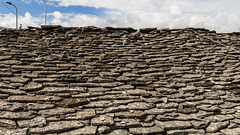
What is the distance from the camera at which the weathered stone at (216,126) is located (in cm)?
271

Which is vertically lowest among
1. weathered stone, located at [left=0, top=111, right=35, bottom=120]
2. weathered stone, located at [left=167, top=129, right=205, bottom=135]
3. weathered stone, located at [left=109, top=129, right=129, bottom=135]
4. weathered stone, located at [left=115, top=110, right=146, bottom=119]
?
weathered stone, located at [left=167, top=129, right=205, bottom=135]

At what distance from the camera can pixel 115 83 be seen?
11.8 feet

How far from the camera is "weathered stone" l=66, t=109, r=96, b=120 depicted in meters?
2.58

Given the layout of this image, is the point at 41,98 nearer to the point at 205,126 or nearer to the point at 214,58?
the point at 205,126

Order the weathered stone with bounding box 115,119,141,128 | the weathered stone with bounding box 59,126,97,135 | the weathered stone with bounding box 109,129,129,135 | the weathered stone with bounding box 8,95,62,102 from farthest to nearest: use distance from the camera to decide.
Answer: the weathered stone with bounding box 8,95,62,102 < the weathered stone with bounding box 115,119,141,128 < the weathered stone with bounding box 109,129,129,135 < the weathered stone with bounding box 59,126,97,135

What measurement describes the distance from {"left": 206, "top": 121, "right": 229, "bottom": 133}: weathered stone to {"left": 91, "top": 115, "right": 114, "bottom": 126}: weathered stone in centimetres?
157

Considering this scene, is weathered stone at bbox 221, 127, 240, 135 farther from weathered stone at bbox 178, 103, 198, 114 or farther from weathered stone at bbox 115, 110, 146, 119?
weathered stone at bbox 115, 110, 146, 119

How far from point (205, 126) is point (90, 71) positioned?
2.53 metres

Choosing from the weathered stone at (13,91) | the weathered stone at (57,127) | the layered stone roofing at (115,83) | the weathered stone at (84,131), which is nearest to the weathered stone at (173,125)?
the layered stone roofing at (115,83)

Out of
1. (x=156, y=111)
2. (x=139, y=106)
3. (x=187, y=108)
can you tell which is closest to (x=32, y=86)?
(x=139, y=106)

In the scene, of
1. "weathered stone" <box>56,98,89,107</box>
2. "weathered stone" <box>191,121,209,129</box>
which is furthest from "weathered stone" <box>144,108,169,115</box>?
"weathered stone" <box>56,98,89,107</box>

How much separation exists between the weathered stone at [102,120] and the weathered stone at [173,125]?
75 cm

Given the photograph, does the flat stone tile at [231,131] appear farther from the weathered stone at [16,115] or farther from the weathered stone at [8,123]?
the weathered stone at [8,123]

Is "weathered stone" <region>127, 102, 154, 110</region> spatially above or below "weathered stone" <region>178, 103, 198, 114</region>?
above
